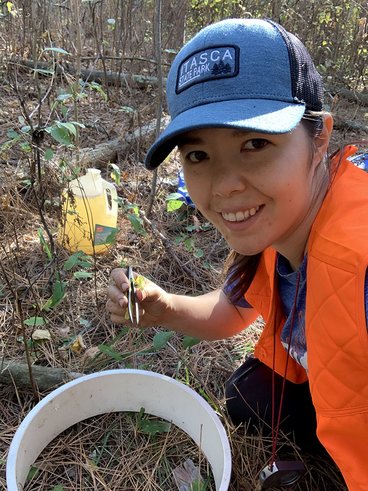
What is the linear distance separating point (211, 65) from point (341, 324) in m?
0.54

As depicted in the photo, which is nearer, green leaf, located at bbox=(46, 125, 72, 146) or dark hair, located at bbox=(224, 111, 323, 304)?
dark hair, located at bbox=(224, 111, 323, 304)

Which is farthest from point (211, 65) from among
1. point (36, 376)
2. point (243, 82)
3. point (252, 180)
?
point (36, 376)

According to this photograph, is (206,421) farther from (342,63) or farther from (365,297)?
(342,63)

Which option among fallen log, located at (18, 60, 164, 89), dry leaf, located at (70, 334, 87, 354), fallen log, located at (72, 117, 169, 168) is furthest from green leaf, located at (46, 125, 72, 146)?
fallen log, located at (18, 60, 164, 89)

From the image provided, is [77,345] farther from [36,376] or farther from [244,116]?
[244,116]

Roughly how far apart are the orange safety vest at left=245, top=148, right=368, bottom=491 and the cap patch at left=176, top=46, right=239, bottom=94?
348mm

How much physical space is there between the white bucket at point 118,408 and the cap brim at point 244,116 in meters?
0.82

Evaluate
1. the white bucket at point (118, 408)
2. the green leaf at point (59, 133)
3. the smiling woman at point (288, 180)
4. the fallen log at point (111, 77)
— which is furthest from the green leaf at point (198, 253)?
the fallen log at point (111, 77)

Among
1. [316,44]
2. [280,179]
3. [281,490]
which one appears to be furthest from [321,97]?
[316,44]

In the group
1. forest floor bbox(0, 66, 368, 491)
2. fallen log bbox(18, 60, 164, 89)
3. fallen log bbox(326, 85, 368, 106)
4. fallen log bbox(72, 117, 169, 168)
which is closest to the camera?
forest floor bbox(0, 66, 368, 491)

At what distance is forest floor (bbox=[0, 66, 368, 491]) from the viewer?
4.54 ft

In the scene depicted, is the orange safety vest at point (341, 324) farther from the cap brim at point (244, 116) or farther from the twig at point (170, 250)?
the twig at point (170, 250)

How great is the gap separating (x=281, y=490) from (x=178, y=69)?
116 cm

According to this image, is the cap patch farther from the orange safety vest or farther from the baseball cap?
the orange safety vest
